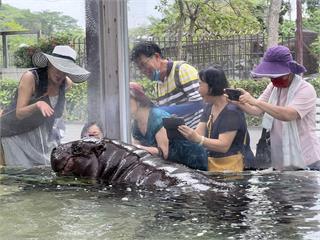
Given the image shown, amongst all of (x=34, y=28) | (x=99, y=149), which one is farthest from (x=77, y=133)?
(x=99, y=149)

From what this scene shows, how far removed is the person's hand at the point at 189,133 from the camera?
569cm

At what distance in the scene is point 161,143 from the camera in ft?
19.6

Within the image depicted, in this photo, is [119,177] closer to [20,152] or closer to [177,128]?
[177,128]

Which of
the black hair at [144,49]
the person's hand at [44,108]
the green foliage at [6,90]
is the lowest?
the person's hand at [44,108]

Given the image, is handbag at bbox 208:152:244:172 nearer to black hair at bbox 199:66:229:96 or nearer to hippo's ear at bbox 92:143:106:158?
black hair at bbox 199:66:229:96

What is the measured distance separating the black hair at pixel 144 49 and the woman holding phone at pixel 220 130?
812 millimetres

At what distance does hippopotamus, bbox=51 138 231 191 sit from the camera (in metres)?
3.88

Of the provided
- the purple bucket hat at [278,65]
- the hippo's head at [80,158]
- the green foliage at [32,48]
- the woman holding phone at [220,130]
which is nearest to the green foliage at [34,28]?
the green foliage at [32,48]

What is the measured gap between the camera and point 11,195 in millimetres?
3844

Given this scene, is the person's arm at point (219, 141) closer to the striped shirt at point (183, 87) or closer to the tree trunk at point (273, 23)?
the striped shirt at point (183, 87)

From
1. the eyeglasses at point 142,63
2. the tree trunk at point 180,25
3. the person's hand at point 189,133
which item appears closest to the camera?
the person's hand at point 189,133

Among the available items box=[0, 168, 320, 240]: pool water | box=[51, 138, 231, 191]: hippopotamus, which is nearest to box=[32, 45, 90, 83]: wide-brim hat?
box=[51, 138, 231, 191]: hippopotamus

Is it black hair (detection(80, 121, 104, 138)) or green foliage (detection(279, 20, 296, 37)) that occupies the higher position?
green foliage (detection(279, 20, 296, 37))

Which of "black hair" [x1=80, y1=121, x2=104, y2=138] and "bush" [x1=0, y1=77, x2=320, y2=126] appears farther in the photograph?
"bush" [x1=0, y1=77, x2=320, y2=126]
